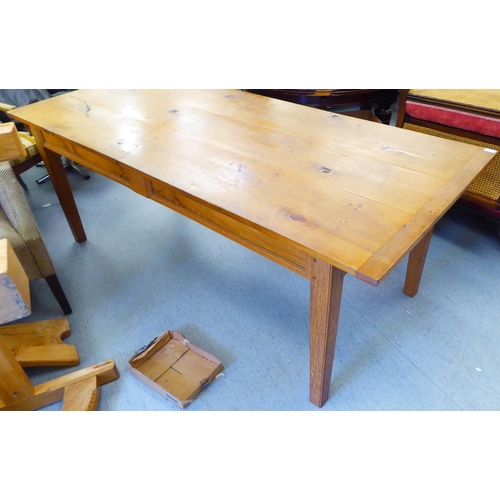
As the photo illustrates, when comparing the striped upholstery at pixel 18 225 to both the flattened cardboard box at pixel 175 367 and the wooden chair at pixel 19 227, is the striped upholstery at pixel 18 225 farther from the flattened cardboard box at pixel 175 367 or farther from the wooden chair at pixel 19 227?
the flattened cardboard box at pixel 175 367

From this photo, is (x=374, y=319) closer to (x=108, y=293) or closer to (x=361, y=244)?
(x=361, y=244)

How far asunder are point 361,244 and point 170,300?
112 centimetres

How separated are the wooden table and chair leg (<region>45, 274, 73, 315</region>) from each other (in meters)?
0.53

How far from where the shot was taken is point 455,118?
1836 mm

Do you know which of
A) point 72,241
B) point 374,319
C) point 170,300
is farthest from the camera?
point 72,241

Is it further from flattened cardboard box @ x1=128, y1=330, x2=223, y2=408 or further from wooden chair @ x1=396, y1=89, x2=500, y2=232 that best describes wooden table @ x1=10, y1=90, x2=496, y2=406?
wooden chair @ x1=396, y1=89, x2=500, y2=232

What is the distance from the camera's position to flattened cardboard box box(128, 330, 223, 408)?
57.6 inches

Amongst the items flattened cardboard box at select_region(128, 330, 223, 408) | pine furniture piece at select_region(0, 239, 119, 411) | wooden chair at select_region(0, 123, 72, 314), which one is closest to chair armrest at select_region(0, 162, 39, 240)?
wooden chair at select_region(0, 123, 72, 314)

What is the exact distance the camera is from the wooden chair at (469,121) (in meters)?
1.75

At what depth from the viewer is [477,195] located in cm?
190

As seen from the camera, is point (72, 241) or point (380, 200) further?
point (72, 241)

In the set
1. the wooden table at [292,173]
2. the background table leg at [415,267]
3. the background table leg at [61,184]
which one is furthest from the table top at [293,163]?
the background table leg at [415,267]

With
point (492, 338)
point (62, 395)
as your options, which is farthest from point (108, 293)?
point (492, 338)

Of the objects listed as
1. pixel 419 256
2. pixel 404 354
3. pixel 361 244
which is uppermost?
pixel 361 244
